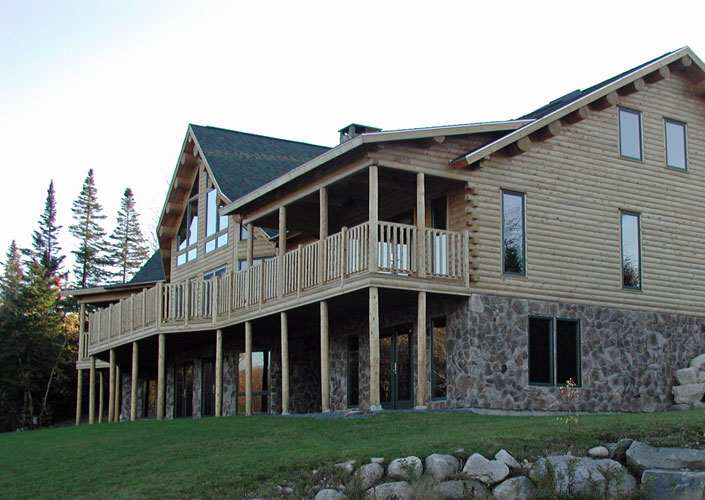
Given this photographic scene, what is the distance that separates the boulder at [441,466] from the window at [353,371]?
11.1m

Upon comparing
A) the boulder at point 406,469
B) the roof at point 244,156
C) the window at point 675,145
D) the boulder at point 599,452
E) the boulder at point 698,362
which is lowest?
the boulder at point 406,469

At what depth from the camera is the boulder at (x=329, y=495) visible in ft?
41.4

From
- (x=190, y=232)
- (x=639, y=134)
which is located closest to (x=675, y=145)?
(x=639, y=134)

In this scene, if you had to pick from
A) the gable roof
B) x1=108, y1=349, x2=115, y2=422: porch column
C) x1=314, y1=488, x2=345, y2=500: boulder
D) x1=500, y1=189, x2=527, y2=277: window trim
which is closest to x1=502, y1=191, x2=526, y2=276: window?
x1=500, y1=189, x2=527, y2=277: window trim

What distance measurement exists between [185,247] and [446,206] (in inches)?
550

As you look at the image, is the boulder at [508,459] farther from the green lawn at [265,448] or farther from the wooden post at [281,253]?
the wooden post at [281,253]

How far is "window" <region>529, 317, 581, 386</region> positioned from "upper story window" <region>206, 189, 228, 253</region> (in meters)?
12.2

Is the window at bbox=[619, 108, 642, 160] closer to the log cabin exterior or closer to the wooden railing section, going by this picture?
the log cabin exterior

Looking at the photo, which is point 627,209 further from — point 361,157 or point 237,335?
point 237,335

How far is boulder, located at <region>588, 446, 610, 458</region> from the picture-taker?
43.7 ft

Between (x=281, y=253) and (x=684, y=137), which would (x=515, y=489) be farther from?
(x=684, y=137)

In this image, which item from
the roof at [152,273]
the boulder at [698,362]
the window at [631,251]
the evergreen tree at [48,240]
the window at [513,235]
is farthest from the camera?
the evergreen tree at [48,240]

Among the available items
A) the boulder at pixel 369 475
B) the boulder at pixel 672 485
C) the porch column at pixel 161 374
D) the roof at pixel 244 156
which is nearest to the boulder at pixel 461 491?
the boulder at pixel 369 475

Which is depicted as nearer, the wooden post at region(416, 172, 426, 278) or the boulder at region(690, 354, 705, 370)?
the wooden post at region(416, 172, 426, 278)
